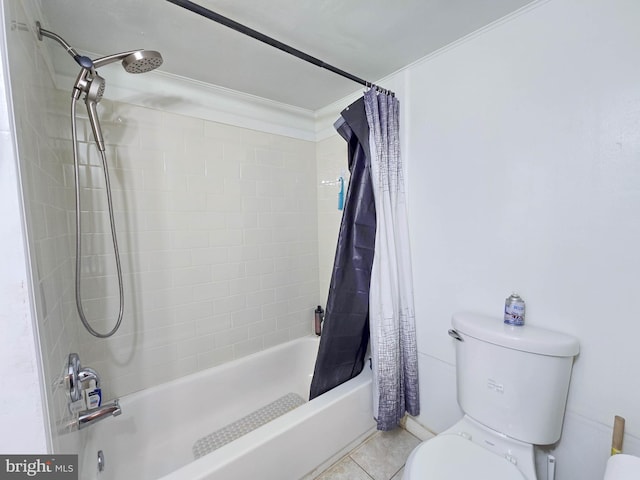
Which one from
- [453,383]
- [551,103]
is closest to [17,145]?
[551,103]

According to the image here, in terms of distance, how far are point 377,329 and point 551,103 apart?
126 centimetres

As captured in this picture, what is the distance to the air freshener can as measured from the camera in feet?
3.72

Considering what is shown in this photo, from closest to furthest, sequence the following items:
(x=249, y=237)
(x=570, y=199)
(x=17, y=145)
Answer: (x=17, y=145), (x=570, y=199), (x=249, y=237)

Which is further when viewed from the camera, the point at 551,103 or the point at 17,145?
the point at 551,103

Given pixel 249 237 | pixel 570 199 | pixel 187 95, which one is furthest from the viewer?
pixel 249 237

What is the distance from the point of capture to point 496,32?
46.7 inches

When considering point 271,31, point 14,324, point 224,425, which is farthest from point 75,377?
point 271,31

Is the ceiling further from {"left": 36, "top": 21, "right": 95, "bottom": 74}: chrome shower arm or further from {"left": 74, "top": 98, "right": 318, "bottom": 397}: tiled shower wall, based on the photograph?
{"left": 74, "top": 98, "right": 318, "bottom": 397}: tiled shower wall

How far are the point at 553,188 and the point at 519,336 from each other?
0.60 metres

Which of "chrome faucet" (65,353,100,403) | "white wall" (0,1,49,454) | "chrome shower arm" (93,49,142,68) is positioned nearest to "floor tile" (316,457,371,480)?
"chrome faucet" (65,353,100,403)

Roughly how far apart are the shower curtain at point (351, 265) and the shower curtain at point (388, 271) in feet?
0.18

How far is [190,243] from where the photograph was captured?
1.63 m

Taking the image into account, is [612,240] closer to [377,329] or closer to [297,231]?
[377,329]

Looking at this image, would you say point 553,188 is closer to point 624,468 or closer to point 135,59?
point 624,468
